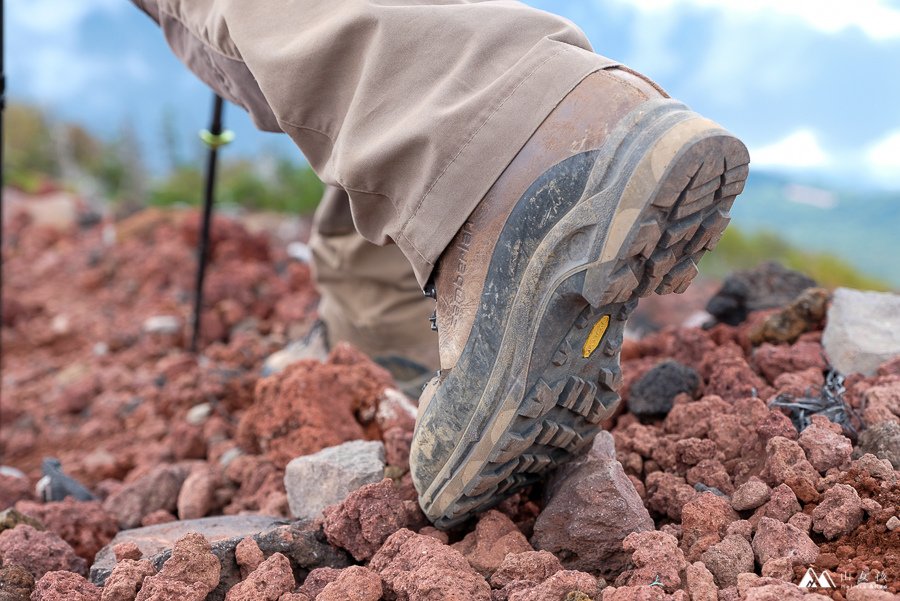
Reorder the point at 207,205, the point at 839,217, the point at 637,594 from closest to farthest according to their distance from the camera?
the point at 637,594, the point at 207,205, the point at 839,217

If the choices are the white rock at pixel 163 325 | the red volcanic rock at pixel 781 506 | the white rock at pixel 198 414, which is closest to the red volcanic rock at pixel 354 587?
the red volcanic rock at pixel 781 506

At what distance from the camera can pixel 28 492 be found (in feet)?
5.99

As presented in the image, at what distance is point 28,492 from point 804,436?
1.59 m

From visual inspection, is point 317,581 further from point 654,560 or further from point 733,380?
point 733,380

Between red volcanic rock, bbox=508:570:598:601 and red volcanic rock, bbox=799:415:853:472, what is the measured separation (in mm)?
427

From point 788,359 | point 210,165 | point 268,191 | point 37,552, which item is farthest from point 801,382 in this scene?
point 268,191

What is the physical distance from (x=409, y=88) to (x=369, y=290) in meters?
1.01

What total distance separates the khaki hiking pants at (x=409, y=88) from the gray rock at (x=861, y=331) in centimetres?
82

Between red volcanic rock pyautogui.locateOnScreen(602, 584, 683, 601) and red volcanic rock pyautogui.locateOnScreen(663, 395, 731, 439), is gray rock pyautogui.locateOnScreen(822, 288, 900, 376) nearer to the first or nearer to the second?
red volcanic rock pyautogui.locateOnScreen(663, 395, 731, 439)

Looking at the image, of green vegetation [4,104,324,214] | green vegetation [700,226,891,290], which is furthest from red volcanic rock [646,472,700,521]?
green vegetation [4,104,324,214]

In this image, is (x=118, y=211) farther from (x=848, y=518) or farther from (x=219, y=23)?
(x=848, y=518)

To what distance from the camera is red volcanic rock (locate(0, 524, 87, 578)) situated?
4.37 feet

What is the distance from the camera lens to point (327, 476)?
1.45m

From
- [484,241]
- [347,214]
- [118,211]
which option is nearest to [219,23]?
[484,241]
